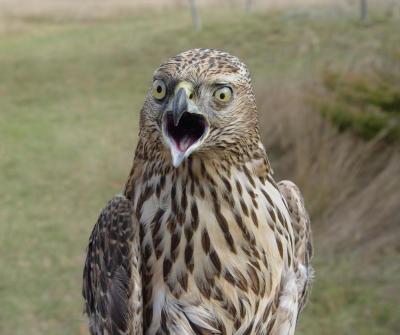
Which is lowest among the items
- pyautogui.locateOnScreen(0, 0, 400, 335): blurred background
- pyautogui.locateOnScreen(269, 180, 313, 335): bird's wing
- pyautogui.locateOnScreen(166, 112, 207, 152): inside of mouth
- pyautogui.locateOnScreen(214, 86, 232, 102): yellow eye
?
pyautogui.locateOnScreen(0, 0, 400, 335): blurred background

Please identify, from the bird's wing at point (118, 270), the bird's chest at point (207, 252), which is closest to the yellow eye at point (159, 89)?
the bird's chest at point (207, 252)

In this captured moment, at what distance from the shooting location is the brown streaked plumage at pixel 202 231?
2072mm

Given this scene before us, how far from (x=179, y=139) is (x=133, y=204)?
0.50m

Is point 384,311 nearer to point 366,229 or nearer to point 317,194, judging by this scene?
point 366,229

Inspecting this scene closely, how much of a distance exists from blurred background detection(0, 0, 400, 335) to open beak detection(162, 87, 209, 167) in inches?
131

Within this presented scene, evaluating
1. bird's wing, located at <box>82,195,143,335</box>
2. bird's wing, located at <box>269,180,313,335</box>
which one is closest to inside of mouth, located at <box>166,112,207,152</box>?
bird's wing, located at <box>82,195,143,335</box>

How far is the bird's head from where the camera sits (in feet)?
6.43

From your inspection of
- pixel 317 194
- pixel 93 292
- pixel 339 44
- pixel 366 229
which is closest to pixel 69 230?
pixel 317 194

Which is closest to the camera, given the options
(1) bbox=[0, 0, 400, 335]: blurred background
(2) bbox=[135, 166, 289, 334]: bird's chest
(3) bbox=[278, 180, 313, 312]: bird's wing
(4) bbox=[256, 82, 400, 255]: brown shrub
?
(2) bbox=[135, 166, 289, 334]: bird's chest

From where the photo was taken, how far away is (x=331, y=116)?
6379 millimetres

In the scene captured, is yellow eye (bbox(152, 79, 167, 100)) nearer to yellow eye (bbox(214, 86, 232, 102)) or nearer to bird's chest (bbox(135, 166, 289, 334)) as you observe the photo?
yellow eye (bbox(214, 86, 232, 102))

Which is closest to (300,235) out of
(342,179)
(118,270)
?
(118,270)

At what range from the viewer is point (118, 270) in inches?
93.2

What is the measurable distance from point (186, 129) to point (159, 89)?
0.50 ft
